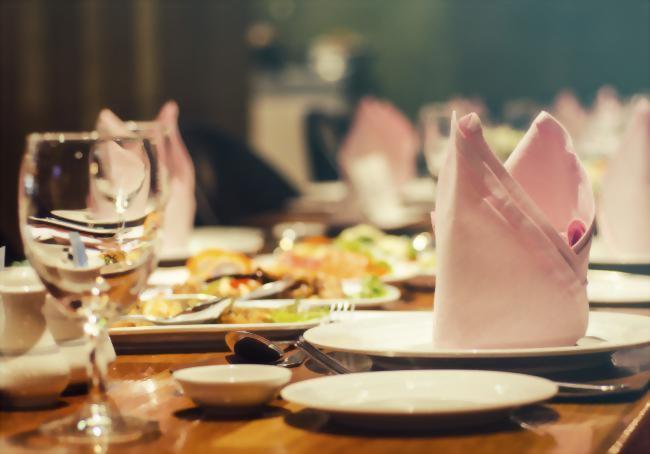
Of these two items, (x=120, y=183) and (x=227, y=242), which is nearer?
(x=120, y=183)

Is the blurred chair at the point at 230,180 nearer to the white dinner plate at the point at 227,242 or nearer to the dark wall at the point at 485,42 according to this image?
the white dinner plate at the point at 227,242

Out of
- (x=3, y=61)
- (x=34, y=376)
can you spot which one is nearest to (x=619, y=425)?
(x=34, y=376)

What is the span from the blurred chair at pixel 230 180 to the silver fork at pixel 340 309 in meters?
2.47

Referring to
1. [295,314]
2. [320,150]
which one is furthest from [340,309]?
[320,150]

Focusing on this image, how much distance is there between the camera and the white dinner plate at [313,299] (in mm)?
1524

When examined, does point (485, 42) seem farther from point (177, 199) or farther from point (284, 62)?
point (177, 199)

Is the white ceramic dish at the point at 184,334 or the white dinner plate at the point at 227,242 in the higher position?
the white ceramic dish at the point at 184,334

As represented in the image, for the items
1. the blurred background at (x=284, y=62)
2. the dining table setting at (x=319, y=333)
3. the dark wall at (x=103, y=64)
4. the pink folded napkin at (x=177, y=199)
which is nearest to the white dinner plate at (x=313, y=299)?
the dining table setting at (x=319, y=333)

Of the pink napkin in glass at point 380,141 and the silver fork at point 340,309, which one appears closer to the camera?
the silver fork at point 340,309

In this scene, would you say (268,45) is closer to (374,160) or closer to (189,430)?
(374,160)

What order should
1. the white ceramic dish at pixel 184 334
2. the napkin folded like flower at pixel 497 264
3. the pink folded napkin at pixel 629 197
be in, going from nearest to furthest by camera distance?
1. the napkin folded like flower at pixel 497 264
2. the white ceramic dish at pixel 184 334
3. the pink folded napkin at pixel 629 197

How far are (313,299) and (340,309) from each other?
0.11m

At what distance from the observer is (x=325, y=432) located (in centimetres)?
89

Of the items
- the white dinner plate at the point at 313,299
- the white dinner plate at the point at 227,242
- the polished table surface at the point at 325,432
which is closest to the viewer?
the polished table surface at the point at 325,432
